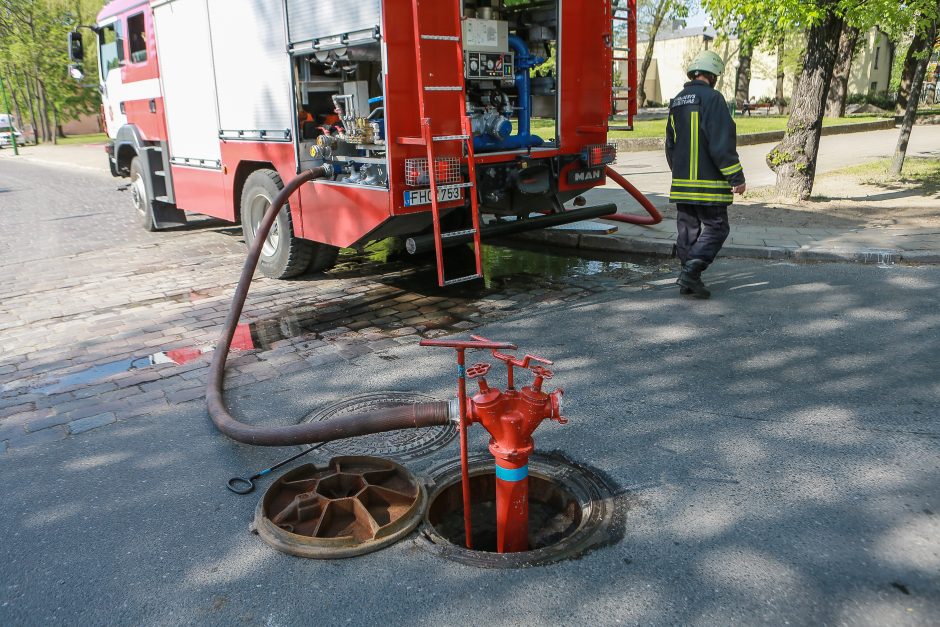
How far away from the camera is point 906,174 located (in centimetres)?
1246

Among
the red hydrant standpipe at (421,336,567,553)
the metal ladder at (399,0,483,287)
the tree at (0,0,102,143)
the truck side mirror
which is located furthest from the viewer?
the tree at (0,0,102,143)

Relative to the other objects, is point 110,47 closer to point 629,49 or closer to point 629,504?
point 629,49

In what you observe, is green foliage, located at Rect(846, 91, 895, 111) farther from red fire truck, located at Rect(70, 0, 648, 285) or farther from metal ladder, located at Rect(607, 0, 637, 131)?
red fire truck, located at Rect(70, 0, 648, 285)

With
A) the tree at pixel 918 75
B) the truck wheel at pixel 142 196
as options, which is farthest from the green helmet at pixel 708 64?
the truck wheel at pixel 142 196

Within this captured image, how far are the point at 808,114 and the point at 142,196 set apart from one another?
30.4 ft

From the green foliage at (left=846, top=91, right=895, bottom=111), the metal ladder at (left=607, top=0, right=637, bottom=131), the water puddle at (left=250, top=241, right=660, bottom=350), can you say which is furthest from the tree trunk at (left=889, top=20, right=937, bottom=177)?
the green foliage at (left=846, top=91, right=895, bottom=111)

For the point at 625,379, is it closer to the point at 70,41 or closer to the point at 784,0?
the point at 784,0

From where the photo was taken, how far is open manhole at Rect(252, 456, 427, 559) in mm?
2887

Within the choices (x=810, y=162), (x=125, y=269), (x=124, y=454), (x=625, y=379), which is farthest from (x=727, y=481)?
Result: (x=810, y=162)

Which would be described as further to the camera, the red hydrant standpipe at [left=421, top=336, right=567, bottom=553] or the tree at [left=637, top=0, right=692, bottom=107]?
the tree at [left=637, top=0, right=692, bottom=107]

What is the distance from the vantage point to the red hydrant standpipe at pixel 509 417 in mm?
2762

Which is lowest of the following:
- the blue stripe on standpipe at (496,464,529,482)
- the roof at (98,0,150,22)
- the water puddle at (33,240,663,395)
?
the water puddle at (33,240,663,395)

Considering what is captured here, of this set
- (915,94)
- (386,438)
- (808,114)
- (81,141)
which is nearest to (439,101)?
(386,438)

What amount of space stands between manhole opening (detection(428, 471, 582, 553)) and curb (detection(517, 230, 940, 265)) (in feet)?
15.3
